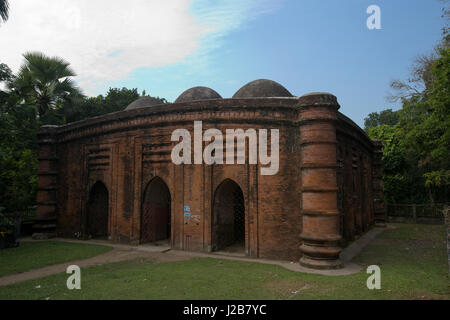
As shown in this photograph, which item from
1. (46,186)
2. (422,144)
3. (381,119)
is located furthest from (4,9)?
(381,119)

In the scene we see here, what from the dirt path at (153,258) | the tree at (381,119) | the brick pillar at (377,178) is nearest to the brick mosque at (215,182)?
the dirt path at (153,258)

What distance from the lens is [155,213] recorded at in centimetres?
1176

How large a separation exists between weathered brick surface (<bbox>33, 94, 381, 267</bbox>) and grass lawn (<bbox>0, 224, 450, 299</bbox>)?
4.14ft

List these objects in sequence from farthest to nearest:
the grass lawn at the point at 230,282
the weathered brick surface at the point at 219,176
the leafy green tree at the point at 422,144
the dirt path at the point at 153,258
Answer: the leafy green tree at the point at 422,144 < the weathered brick surface at the point at 219,176 < the dirt path at the point at 153,258 < the grass lawn at the point at 230,282

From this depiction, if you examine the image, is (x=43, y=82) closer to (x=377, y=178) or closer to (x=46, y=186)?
(x=46, y=186)

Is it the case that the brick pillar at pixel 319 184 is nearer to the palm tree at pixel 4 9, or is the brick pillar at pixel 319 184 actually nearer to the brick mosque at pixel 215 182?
the brick mosque at pixel 215 182

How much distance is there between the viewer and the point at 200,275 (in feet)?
23.3

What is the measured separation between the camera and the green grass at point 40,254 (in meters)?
8.48

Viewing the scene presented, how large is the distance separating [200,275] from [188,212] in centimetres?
335

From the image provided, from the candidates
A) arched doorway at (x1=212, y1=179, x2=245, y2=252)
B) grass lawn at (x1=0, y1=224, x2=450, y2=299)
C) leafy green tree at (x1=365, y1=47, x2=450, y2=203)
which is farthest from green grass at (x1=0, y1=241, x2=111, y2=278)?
leafy green tree at (x1=365, y1=47, x2=450, y2=203)

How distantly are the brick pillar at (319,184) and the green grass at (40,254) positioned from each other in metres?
6.88

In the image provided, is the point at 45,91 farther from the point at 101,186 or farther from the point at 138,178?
the point at 138,178

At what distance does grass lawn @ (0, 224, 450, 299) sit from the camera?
580 centimetres
